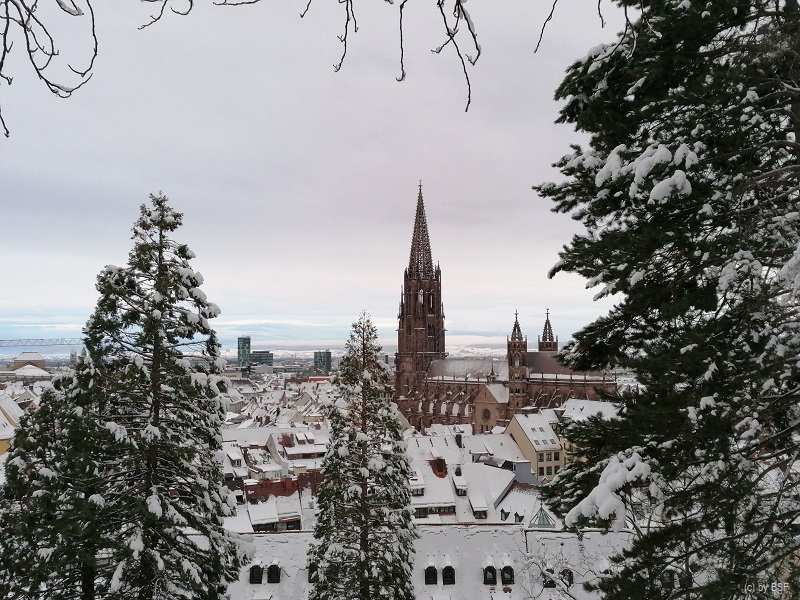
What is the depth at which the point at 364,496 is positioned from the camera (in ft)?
53.4

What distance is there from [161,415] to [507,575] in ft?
51.8

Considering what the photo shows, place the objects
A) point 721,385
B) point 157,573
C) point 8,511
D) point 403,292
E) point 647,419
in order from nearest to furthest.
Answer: point 721,385
point 647,419
point 157,573
point 8,511
point 403,292

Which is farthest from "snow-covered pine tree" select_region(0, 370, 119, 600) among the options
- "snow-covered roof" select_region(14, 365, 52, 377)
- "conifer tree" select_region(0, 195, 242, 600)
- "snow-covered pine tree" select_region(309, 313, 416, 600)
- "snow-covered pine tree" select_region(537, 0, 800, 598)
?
"snow-covered roof" select_region(14, 365, 52, 377)

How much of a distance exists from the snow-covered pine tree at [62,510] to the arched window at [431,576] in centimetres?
1319

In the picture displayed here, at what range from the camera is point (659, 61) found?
23.7ft

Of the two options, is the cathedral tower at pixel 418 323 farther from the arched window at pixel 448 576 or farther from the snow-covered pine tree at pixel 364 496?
the snow-covered pine tree at pixel 364 496

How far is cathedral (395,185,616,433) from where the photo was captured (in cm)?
7681

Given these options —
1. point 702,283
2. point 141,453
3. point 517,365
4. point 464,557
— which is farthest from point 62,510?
point 517,365

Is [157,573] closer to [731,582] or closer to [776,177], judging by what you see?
[731,582]

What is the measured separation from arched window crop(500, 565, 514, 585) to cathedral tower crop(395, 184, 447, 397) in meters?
71.3

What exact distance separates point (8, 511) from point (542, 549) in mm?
18144

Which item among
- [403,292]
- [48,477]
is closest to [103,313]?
[48,477]

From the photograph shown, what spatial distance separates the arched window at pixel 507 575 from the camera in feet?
73.5

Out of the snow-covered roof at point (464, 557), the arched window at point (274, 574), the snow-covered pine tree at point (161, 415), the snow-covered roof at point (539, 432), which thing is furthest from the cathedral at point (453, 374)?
the snow-covered pine tree at point (161, 415)
